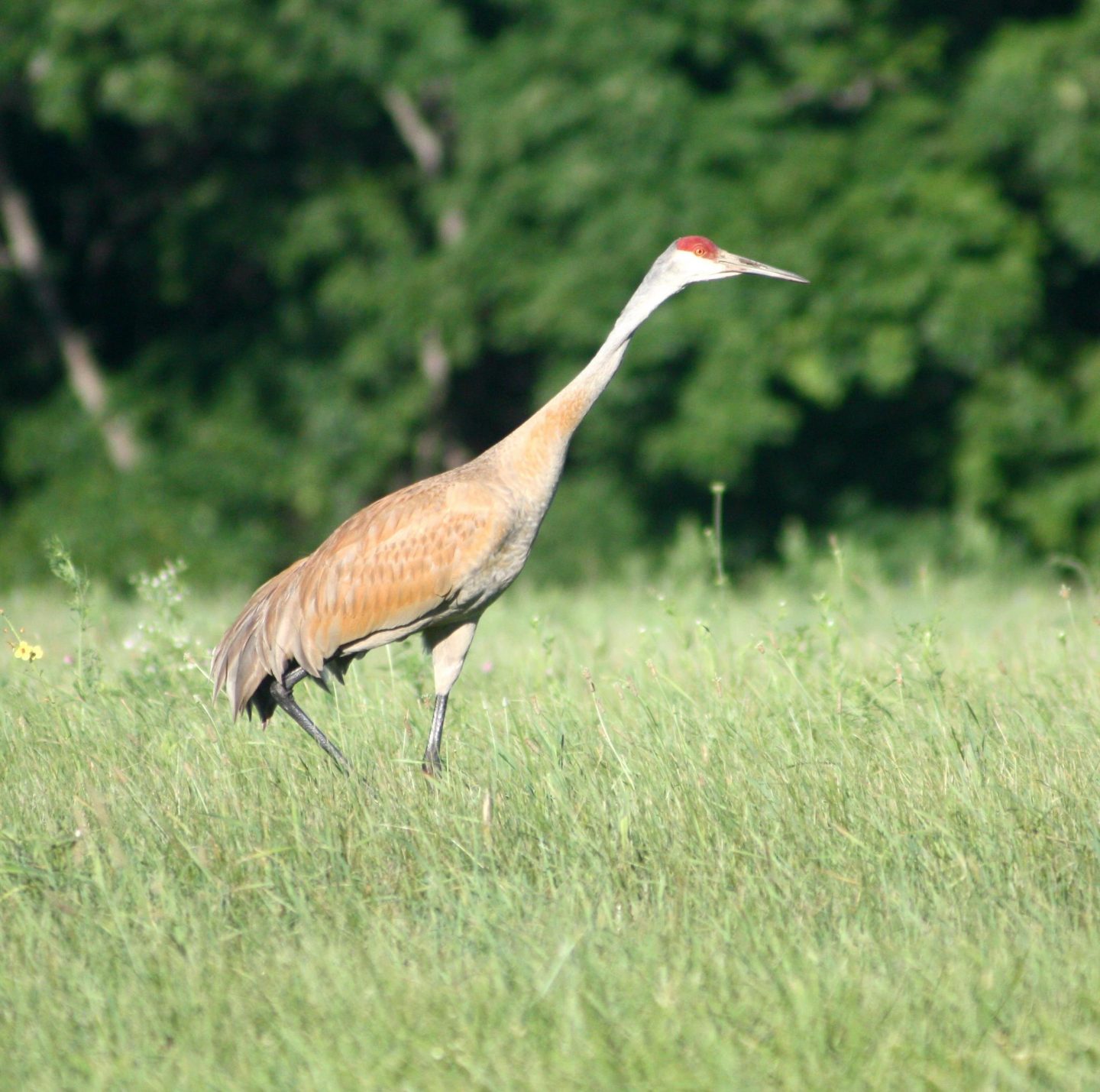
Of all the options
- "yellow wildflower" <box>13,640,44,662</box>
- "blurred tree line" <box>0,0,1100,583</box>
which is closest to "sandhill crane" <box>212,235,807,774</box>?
"yellow wildflower" <box>13,640,44,662</box>

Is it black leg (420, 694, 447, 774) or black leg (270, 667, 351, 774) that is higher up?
black leg (270, 667, 351, 774)

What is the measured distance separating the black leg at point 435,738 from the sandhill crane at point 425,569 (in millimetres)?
19

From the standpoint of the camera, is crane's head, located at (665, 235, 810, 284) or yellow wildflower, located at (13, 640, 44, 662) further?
crane's head, located at (665, 235, 810, 284)

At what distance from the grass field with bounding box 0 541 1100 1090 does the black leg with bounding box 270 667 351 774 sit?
88 mm

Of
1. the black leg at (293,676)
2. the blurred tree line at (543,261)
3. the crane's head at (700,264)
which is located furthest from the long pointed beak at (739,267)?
the blurred tree line at (543,261)

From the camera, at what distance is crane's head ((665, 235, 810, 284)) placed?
18.8 feet

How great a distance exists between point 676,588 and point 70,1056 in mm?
5951

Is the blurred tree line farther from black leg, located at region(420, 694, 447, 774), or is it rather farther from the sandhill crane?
black leg, located at region(420, 694, 447, 774)

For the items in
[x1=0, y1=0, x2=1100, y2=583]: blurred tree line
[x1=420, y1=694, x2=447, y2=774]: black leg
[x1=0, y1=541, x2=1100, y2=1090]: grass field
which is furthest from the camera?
[x1=0, y1=0, x2=1100, y2=583]: blurred tree line

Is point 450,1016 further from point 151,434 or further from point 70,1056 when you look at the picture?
point 151,434

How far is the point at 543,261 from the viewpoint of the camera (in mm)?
13883

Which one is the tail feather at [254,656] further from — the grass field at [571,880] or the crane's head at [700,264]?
the crane's head at [700,264]

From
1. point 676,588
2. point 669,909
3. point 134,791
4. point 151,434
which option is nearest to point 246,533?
point 151,434

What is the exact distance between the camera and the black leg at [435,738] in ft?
15.2
